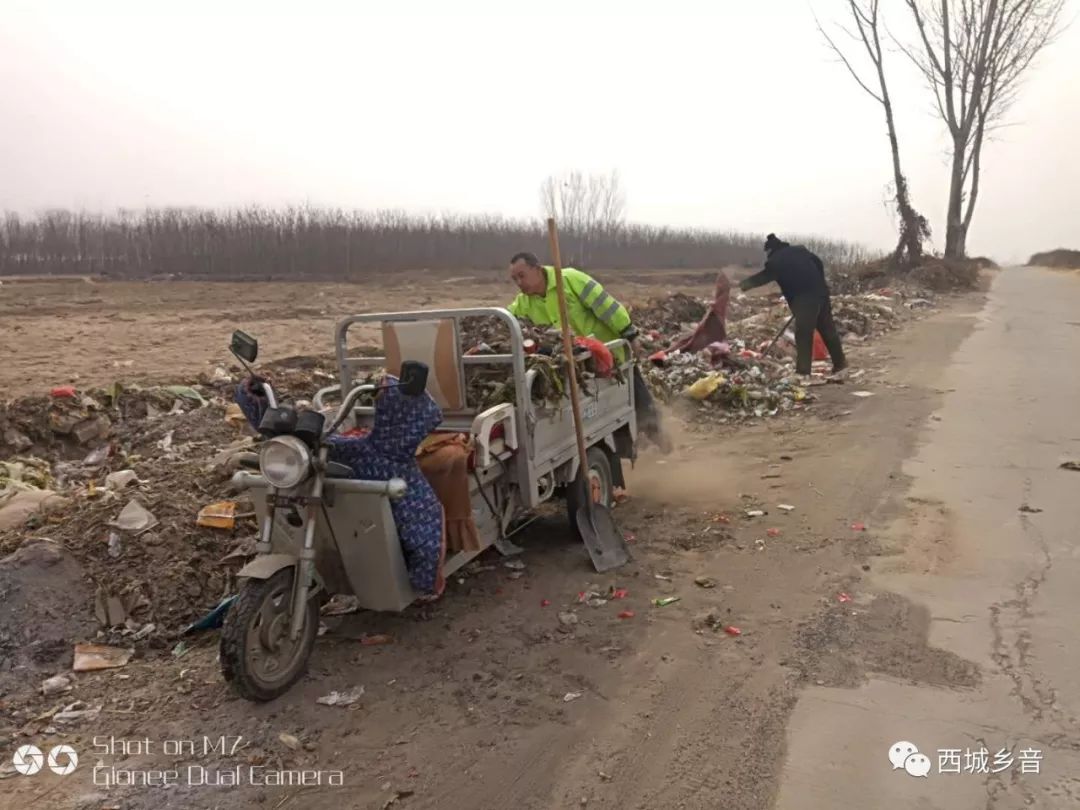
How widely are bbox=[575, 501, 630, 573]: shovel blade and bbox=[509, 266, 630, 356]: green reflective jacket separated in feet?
4.07

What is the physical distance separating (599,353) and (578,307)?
0.58 meters

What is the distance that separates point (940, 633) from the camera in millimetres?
3707

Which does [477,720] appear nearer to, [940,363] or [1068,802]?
[1068,802]

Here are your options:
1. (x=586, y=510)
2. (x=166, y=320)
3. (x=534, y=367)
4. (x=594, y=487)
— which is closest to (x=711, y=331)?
(x=594, y=487)

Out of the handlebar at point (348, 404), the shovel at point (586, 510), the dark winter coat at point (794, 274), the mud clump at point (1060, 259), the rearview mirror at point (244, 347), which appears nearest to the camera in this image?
the handlebar at point (348, 404)

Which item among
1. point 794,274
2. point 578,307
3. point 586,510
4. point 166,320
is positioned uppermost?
point 794,274

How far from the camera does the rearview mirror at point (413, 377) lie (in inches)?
130

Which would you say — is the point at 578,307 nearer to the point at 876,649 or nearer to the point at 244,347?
the point at 244,347

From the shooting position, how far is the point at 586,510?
491 centimetres

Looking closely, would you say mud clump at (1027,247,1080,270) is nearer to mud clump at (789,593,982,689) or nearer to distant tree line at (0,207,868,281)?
distant tree line at (0,207,868,281)

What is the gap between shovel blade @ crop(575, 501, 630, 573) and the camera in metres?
4.66

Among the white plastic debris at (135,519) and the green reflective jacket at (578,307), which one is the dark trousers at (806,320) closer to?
the green reflective jacket at (578,307)

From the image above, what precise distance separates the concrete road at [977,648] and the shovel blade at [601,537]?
1.32 meters

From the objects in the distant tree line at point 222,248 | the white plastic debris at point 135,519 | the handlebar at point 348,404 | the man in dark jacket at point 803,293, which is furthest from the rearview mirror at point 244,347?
the distant tree line at point 222,248
